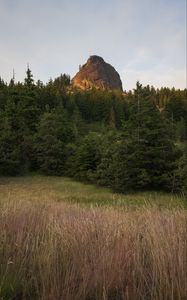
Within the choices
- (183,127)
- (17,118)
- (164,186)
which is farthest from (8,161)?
(183,127)

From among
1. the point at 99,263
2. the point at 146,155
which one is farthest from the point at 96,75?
the point at 99,263

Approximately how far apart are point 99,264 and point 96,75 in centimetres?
16259

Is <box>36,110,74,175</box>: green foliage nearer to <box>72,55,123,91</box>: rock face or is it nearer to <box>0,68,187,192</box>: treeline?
<box>0,68,187,192</box>: treeline

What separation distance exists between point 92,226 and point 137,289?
1.28m

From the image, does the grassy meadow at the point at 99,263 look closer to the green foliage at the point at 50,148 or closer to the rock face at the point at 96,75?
the green foliage at the point at 50,148

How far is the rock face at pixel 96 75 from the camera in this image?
16120cm

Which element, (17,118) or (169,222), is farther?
(17,118)

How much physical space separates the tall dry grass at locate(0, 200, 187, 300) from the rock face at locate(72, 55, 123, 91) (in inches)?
6124

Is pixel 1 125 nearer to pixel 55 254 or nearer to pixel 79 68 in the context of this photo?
pixel 55 254

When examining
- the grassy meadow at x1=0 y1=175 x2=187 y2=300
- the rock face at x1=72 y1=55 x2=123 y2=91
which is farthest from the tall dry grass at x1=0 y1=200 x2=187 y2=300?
the rock face at x1=72 y1=55 x2=123 y2=91

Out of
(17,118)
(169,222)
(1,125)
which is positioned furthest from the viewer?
(17,118)

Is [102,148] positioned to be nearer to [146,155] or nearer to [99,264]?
[146,155]

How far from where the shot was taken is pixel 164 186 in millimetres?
27344

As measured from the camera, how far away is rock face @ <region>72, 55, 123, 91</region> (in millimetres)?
161200
